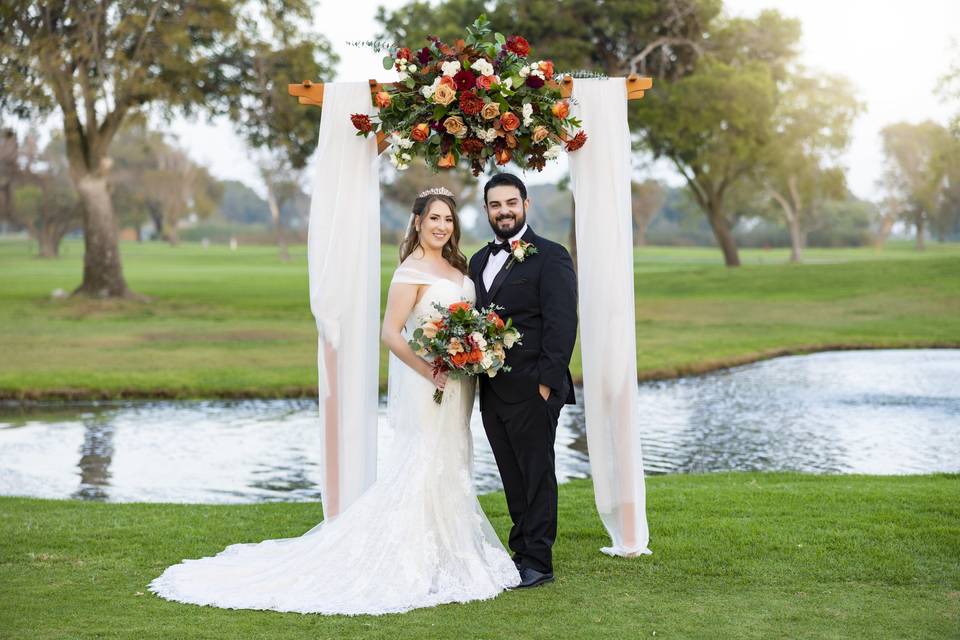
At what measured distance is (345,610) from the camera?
575cm

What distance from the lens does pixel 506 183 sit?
6.23 meters

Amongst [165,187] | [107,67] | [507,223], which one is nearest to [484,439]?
[507,223]

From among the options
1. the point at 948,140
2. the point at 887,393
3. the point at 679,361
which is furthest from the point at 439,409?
the point at 948,140

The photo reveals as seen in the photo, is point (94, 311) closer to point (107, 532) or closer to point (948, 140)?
point (107, 532)

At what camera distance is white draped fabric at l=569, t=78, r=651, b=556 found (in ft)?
22.4

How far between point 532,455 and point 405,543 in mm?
881

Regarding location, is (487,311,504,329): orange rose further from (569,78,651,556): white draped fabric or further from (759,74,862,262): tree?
(759,74,862,262): tree

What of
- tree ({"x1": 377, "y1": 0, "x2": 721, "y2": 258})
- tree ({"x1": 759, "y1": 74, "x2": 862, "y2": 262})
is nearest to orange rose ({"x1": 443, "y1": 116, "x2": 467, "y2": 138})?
tree ({"x1": 377, "y1": 0, "x2": 721, "y2": 258})

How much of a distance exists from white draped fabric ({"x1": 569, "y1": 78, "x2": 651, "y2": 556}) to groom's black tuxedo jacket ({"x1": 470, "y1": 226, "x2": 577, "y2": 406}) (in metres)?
0.55

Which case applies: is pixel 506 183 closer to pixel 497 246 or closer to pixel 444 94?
pixel 497 246

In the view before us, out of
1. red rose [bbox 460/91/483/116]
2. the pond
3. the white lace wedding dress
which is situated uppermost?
red rose [bbox 460/91/483/116]

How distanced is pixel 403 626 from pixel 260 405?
11029 mm

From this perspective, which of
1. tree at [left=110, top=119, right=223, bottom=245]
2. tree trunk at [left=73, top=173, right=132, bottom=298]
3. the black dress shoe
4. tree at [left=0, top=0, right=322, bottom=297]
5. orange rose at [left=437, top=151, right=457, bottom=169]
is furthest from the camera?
tree at [left=110, top=119, right=223, bottom=245]

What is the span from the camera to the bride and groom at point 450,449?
243 inches
